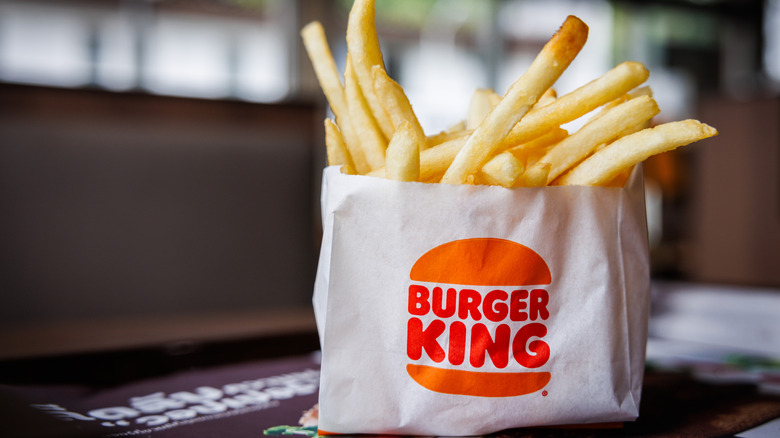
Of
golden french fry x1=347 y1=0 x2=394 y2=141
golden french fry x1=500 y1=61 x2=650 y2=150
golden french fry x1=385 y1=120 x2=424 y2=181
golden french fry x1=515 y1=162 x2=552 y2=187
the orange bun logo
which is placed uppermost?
golden french fry x1=347 y1=0 x2=394 y2=141

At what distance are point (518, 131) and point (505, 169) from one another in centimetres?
12

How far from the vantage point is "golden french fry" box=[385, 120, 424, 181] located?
30.3 inches

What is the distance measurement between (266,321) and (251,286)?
37cm

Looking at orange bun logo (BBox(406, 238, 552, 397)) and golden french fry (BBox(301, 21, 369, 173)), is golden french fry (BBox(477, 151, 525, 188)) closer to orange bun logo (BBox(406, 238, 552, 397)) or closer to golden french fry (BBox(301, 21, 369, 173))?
Result: orange bun logo (BBox(406, 238, 552, 397))

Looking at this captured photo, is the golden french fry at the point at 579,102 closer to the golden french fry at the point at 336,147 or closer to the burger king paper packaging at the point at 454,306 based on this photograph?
the burger king paper packaging at the point at 454,306

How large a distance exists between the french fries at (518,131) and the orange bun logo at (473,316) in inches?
4.1

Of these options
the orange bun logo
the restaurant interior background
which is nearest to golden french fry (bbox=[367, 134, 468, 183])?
the orange bun logo

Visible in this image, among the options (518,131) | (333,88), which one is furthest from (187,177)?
(518,131)

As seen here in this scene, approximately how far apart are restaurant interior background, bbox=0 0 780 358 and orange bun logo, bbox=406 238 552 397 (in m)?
1.39

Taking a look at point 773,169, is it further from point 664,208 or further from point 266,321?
point 266,321

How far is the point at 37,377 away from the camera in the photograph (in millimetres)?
1115

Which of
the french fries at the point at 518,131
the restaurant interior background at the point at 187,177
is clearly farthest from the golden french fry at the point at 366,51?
the restaurant interior background at the point at 187,177

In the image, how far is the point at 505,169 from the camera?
772 mm

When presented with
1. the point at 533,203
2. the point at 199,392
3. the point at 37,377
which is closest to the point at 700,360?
the point at 533,203
